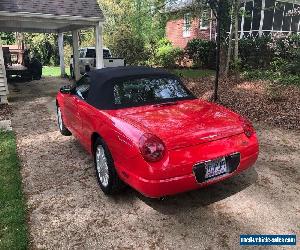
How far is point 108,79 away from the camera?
181 inches

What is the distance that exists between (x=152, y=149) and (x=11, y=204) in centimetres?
209

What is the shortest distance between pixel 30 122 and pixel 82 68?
9070mm

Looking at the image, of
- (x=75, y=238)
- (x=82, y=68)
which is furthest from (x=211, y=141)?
(x=82, y=68)

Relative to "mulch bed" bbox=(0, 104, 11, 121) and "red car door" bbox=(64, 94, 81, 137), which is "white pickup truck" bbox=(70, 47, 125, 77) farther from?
"red car door" bbox=(64, 94, 81, 137)

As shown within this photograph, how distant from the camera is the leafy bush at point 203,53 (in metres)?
17.8

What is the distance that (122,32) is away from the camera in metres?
22.4

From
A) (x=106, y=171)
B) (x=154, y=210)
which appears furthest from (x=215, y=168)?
(x=106, y=171)

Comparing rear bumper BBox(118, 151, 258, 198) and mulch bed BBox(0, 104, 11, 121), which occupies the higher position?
rear bumper BBox(118, 151, 258, 198)

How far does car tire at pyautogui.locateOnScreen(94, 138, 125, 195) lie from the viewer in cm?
401

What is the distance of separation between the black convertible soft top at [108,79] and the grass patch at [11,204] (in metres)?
1.65

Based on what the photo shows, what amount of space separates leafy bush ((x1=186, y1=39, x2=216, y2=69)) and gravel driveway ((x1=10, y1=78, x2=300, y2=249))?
42.4ft

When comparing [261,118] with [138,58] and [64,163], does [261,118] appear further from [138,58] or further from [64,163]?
[138,58]

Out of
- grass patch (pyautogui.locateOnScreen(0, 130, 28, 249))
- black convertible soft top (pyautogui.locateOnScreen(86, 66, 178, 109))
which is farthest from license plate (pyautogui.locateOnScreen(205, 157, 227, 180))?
grass patch (pyautogui.locateOnScreen(0, 130, 28, 249))

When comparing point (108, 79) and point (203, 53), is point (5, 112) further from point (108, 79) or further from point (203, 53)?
point (203, 53)
